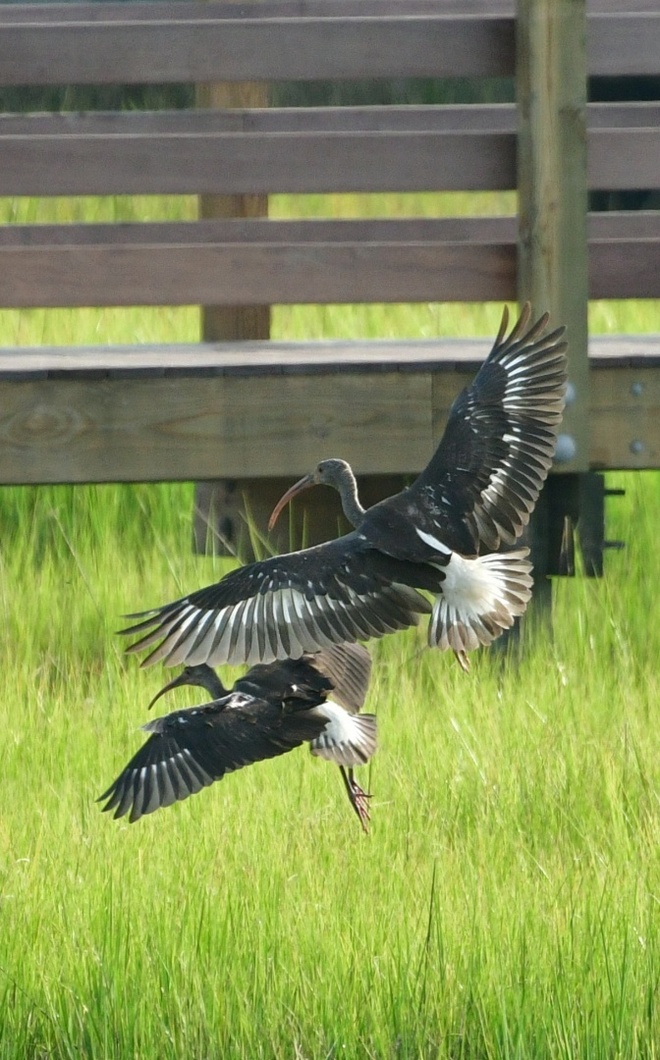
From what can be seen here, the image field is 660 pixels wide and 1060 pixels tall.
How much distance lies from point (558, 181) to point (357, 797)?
1.65 meters

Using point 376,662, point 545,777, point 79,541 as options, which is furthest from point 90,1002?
point 79,541

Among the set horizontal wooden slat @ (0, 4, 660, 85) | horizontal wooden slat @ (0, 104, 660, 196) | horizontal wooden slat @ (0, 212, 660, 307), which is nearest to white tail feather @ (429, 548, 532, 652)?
horizontal wooden slat @ (0, 212, 660, 307)

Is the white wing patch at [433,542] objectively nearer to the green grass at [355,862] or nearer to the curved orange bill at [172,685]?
the green grass at [355,862]

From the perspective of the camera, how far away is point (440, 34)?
438cm

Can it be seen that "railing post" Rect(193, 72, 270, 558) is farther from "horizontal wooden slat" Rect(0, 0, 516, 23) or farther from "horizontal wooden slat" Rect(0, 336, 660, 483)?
"horizontal wooden slat" Rect(0, 336, 660, 483)

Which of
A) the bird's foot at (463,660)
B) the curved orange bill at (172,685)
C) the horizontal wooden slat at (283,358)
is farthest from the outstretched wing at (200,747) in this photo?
the horizontal wooden slat at (283,358)

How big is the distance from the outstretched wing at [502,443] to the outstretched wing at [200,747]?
62cm

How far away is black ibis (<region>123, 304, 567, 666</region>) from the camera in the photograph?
142 inches

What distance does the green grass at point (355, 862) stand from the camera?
2.65 meters

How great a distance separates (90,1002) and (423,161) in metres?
2.46

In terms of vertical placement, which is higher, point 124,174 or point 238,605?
point 124,174

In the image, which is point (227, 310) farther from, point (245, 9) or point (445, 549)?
point (445, 549)

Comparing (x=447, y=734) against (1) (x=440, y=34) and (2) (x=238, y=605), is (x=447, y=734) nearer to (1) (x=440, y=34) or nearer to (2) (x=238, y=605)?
(2) (x=238, y=605)

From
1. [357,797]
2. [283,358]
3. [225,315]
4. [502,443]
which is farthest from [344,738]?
[225,315]
